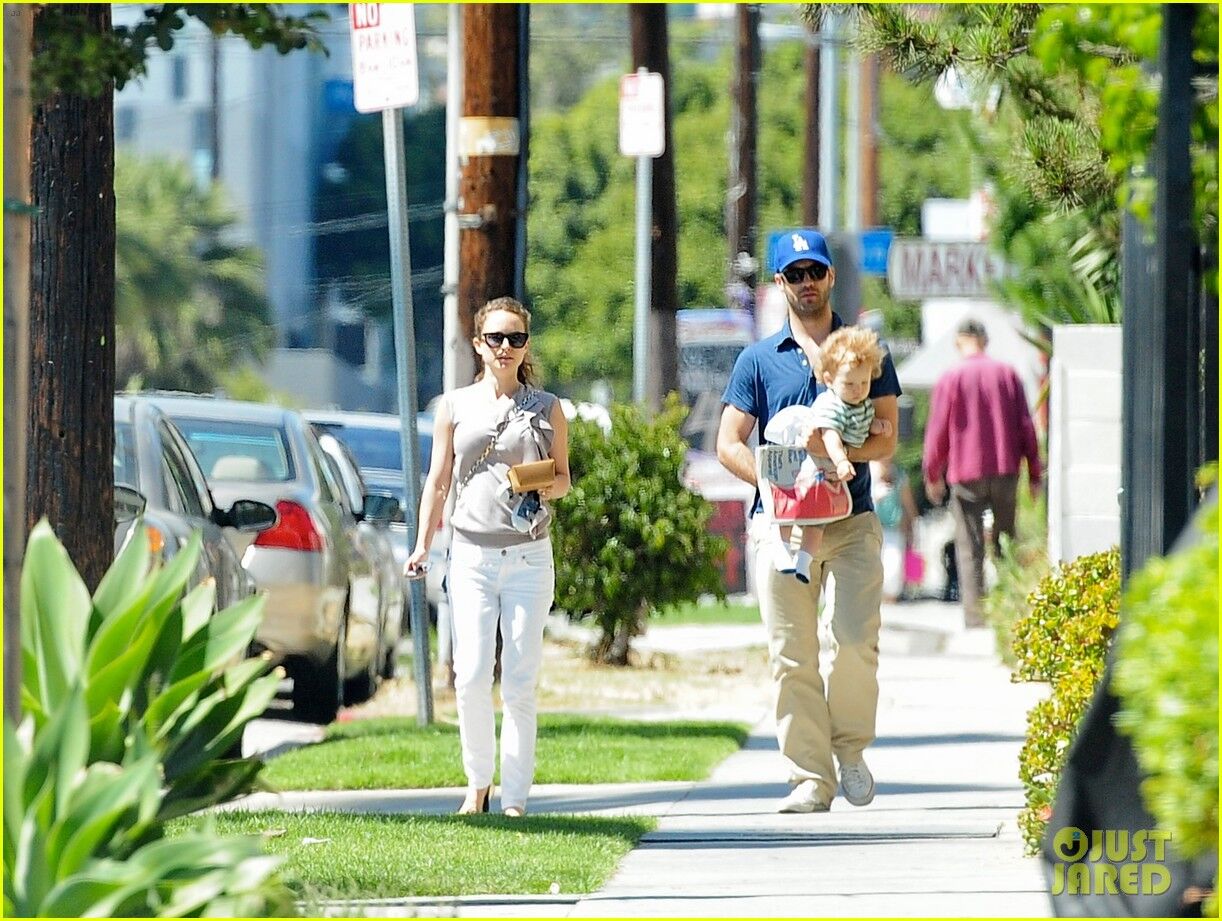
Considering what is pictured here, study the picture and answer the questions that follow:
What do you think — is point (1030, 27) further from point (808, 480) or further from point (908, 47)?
point (808, 480)

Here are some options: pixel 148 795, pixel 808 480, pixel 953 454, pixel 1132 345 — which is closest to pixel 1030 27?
pixel 808 480

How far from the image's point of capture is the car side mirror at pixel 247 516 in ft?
35.6

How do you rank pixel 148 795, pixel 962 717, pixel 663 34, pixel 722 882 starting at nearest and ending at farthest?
1. pixel 148 795
2. pixel 722 882
3. pixel 962 717
4. pixel 663 34

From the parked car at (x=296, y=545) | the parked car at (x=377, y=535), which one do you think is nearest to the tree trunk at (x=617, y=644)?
the parked car at (x=377, y=535)

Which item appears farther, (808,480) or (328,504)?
(328,504)

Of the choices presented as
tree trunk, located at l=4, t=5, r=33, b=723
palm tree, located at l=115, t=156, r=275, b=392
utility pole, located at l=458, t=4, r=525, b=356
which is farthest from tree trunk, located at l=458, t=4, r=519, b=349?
palm tree, located at l=115, t=156, r=275, b=392

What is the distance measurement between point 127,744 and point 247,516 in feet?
20.1

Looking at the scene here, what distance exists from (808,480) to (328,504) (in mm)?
5097

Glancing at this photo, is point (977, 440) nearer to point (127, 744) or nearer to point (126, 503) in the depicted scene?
point (126, 503)

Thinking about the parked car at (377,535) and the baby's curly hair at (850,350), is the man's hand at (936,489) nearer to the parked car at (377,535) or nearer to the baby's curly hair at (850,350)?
the parked car at (377,535)

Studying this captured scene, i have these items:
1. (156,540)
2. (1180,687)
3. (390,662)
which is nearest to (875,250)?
(390,662)

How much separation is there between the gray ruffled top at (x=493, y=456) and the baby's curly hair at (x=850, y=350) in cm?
105

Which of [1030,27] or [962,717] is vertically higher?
[1030,27]

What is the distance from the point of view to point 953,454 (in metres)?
15.9
